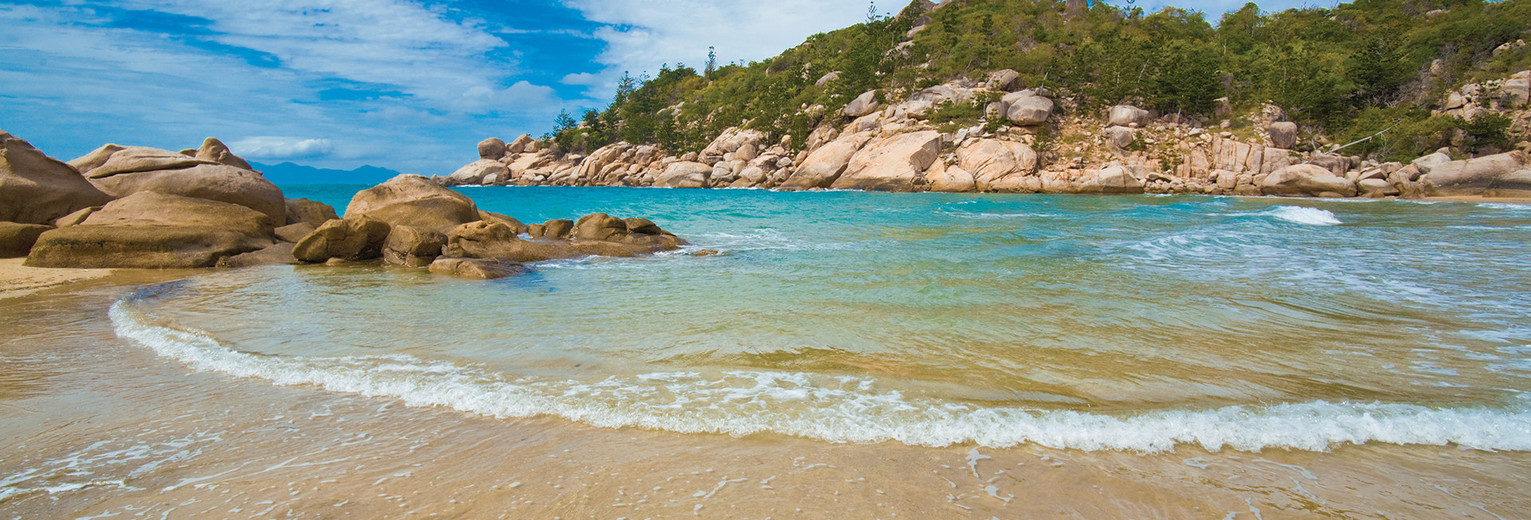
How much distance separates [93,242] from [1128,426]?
1504 cm

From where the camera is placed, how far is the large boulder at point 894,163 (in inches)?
1844

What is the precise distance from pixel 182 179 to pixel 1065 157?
47.4m

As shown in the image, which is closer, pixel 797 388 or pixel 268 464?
pixel 268 464

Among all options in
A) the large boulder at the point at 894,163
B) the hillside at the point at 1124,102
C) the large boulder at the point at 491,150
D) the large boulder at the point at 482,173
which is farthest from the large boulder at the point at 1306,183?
the large boulder at the point at 491,150

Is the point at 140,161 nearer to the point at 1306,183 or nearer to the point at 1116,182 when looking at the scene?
the point at 1116,182

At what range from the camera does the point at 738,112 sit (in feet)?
247

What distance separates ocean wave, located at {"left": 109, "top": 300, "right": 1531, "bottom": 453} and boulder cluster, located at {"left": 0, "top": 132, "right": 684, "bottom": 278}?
5896 mm

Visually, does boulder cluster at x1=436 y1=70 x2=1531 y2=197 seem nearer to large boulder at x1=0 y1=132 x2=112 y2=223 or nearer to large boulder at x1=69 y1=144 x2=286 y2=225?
large boulder at x1=69 y1=144 x2=286 y2=225

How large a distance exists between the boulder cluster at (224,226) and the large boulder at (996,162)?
3421 cm

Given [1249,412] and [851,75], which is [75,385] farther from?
[851,75]

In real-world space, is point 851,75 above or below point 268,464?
above

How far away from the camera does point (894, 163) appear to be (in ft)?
→ 157

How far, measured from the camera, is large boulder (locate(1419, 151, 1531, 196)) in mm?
30516

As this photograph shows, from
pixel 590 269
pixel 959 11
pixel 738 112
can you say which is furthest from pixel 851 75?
pixel 590 269
